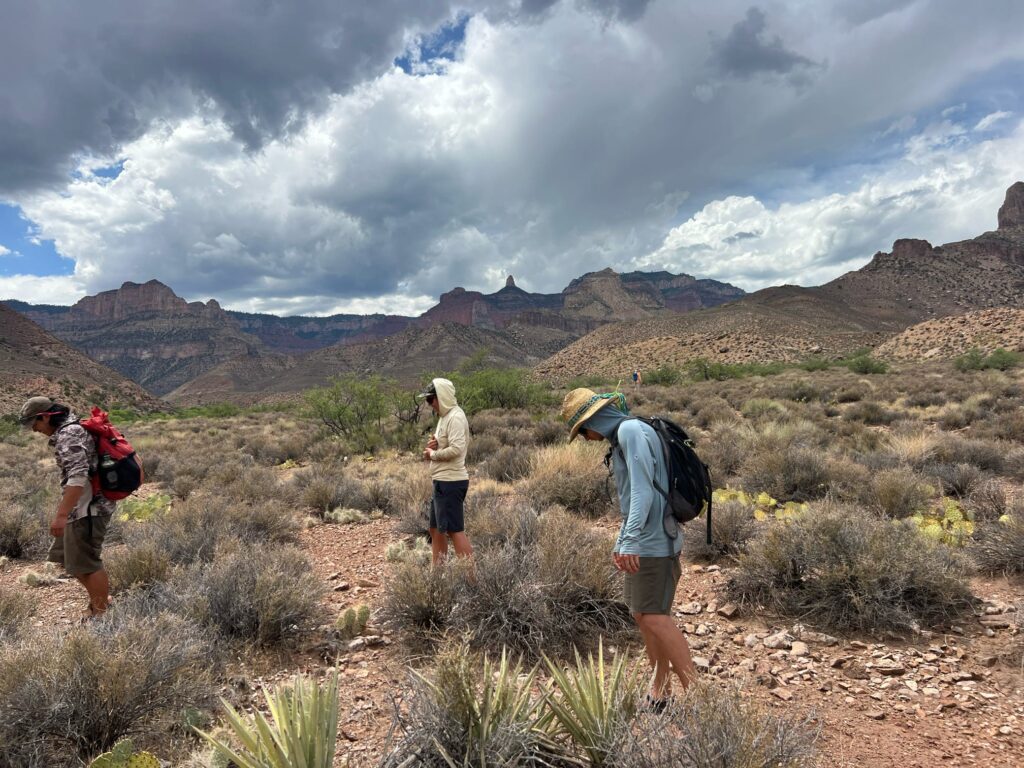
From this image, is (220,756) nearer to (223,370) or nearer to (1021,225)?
(223,370)

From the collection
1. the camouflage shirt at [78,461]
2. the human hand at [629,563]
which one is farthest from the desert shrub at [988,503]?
the camouflage shirt at [78,461]

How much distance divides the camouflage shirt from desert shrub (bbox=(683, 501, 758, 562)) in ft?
17.1

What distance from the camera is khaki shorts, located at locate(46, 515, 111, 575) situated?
13.8 ft

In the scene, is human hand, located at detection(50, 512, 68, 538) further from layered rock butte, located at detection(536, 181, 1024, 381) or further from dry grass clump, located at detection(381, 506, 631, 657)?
layered rock butte, located at detection(536, 181, 1024, 381)

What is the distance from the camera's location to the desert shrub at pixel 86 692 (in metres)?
2.48

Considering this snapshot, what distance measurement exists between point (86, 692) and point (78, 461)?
219cm

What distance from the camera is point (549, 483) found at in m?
7.41

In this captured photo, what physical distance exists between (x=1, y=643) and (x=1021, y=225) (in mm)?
160070

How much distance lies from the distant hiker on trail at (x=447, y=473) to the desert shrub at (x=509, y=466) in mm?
4146

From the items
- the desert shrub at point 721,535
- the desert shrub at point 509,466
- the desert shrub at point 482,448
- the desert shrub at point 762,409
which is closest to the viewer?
the desert shrub at point 721,535

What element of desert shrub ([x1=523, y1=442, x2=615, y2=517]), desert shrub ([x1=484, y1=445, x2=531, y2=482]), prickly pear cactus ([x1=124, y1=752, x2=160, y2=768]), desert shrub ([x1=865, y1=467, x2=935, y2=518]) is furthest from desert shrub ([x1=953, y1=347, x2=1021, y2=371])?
prickly pear cactus ([x1=124, y1=752, x2=160, y2=768])

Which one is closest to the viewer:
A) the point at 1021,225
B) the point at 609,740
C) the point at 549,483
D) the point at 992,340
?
the point at 609,740

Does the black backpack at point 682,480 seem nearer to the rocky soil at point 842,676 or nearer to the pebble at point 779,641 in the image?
the rocky soil at point 842,676

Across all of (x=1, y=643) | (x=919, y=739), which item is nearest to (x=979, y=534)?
(x=919, y=739)
